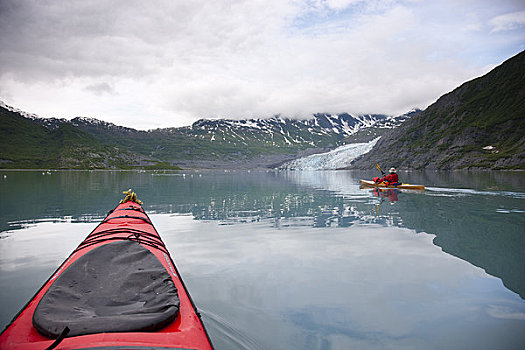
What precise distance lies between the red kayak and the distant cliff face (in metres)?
98.9

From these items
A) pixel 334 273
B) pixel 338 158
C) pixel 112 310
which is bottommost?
pixel 334 273

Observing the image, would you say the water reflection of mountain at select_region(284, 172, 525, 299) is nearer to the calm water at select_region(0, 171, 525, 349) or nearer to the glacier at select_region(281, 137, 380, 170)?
the calm water at select_region(0, 171, 525, 349)

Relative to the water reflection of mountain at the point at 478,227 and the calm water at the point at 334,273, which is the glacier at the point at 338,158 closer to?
the water reflection of mountain at the point at 478,227

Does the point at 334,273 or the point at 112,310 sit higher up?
the point at 112,310

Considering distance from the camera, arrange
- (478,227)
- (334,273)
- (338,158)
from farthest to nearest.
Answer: (338,158) < (478,227) < (334,273)

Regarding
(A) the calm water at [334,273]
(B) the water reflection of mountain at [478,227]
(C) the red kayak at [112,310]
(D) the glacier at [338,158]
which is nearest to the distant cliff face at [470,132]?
(D) the glacier at [338,158]

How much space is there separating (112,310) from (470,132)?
13741cm

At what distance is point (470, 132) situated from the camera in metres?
116

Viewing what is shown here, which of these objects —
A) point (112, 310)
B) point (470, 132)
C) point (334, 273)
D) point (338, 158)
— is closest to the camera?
point (112, 310)

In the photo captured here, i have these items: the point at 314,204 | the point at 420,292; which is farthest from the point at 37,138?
the point at 420,292

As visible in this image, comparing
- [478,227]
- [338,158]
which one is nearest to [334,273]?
[478,227]

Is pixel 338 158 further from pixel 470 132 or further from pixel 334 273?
pixel 334 273

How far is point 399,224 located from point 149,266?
496 inches

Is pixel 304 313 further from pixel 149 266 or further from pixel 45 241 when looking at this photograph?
pixel 45 241
